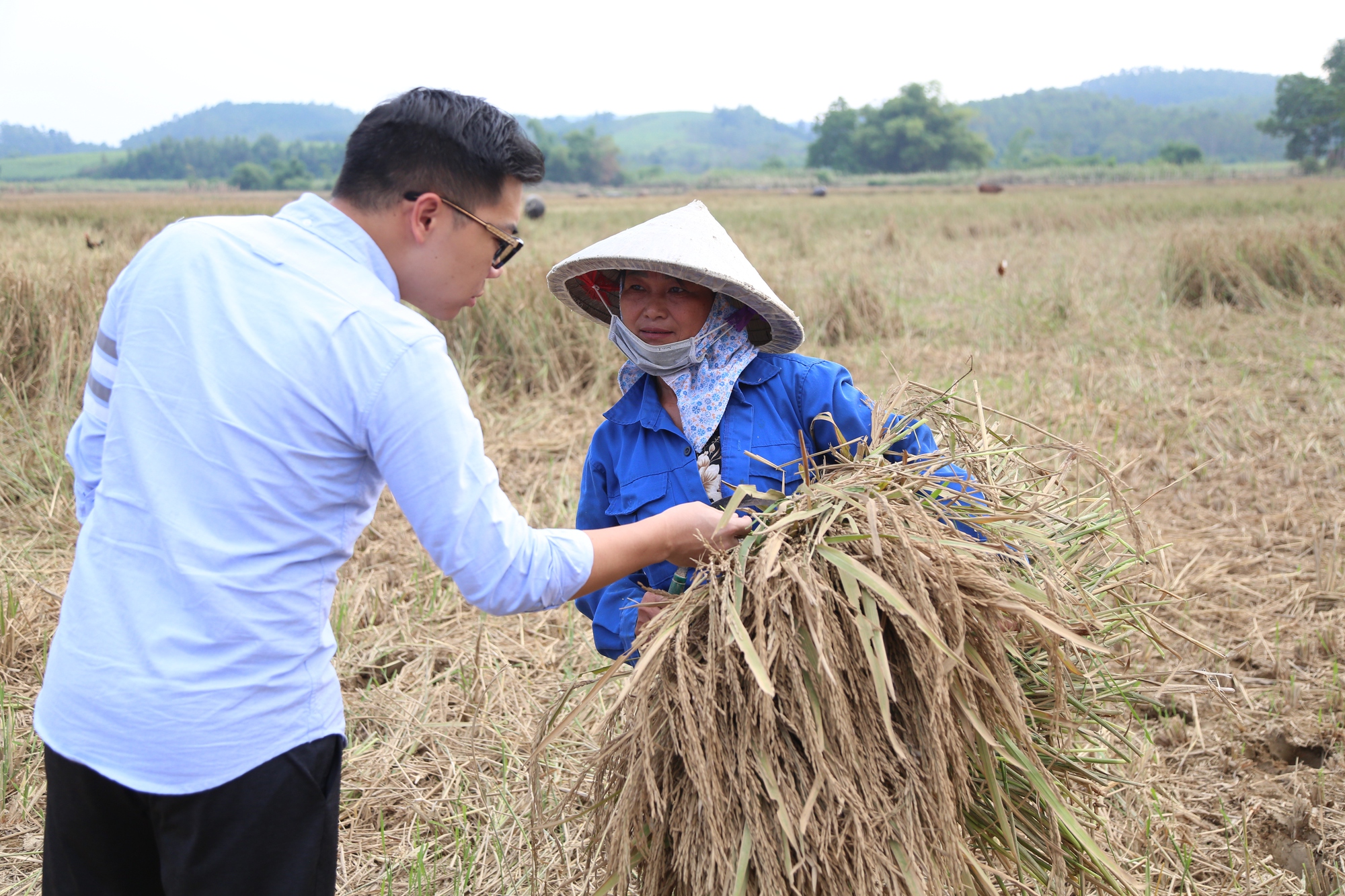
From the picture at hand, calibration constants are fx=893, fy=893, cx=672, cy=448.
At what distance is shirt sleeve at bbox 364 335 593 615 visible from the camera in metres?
1.05

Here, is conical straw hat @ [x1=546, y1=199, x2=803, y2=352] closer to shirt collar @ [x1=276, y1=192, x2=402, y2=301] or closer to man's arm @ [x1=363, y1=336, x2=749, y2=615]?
shirt collar @ [x1=276, y1=192, x2=402, y2=301]

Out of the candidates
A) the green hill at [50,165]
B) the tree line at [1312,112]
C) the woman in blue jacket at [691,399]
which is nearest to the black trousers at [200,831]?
the woman in blue jacket at [691,399]

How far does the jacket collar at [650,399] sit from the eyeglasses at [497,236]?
1.56ft

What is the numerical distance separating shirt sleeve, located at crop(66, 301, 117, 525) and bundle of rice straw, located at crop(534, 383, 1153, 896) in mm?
723

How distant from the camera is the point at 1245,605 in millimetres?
3303

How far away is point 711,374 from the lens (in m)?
1.76

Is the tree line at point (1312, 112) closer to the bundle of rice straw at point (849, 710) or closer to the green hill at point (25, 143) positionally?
the bundle of rice straw at point (849, 710)

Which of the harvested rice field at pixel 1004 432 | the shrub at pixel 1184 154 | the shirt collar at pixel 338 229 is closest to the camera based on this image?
the shirt collar at pixel 338 229

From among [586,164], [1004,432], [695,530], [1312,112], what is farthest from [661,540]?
[586,164]

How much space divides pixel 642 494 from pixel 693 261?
459mm

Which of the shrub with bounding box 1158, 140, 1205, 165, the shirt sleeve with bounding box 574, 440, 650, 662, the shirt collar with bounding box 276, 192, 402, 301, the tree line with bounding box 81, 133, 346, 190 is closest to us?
the shirt collar with bounding box 276, 192, 402, 301

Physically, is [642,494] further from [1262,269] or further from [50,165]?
[50,165]

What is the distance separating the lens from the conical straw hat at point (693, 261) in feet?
5.56

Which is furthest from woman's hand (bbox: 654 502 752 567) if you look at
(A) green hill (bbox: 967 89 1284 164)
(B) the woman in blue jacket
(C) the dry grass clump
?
(A) green hill (bbox: 967 89 1284 164)
